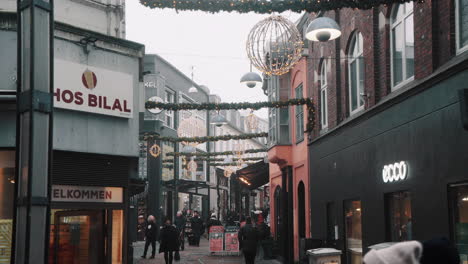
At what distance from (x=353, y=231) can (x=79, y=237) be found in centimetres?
684

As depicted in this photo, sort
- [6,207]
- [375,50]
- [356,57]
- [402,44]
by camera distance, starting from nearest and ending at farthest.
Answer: [6,207]
[402,44]
[375,50]
[356,57]

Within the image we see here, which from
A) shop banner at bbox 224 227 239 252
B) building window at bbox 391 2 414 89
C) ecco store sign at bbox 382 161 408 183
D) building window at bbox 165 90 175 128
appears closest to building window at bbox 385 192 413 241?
ecco store sign at bbox 382 161 408 183

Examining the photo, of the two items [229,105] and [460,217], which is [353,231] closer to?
[229,105]

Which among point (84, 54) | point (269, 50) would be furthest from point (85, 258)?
point (269, 50)

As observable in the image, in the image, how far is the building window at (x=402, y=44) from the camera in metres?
12.5

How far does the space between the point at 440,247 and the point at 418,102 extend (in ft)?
27.0

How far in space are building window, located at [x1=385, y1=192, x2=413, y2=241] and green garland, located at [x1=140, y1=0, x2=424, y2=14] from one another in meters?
4.60

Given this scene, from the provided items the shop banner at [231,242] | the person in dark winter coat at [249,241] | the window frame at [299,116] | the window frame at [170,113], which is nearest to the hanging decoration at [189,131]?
the window frame at [170,113]

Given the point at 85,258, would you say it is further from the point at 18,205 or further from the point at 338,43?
the point at 338,43

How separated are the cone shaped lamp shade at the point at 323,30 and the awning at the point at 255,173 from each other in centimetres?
1683

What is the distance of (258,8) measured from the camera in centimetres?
981

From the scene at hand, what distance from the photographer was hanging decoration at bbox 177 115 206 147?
1027 inches

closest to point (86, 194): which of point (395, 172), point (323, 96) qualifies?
point (395, 172)

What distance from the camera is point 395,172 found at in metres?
13.1
